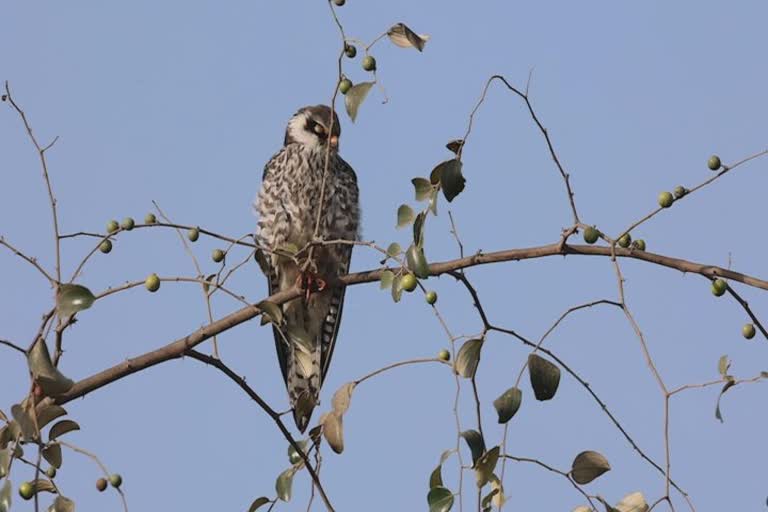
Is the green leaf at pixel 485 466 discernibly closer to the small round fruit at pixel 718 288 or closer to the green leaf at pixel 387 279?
the green leaf at pixel 387 279

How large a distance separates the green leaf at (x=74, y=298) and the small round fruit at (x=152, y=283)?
18.3 inches

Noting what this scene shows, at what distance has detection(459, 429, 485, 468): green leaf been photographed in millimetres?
2922

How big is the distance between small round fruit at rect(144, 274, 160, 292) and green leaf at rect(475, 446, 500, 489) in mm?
1119

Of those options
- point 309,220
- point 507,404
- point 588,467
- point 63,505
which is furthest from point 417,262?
point 309,220

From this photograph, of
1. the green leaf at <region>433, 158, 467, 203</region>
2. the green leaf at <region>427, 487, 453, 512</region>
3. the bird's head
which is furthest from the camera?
the bird's head

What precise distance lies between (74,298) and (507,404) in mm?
1072

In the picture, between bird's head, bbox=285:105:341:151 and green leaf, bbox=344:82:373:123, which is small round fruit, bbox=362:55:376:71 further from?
bird's head, bbox=285:105:341:151

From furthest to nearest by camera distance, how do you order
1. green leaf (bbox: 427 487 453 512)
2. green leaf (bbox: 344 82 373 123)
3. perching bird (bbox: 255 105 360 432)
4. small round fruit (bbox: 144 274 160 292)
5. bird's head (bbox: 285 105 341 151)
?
bird's head (bbox: 285 105 341 151)
perching bird (bbox: 255 105 360 432)
small round fruit (bbox: 144 274 160 292)
green leaf (bbox: 344 82 373 123)
green leaf (bbox: 427 487 453 512)

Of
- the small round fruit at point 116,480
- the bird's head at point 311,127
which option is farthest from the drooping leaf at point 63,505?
the bird's head at point 311,127

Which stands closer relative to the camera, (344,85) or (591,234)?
(591,234)

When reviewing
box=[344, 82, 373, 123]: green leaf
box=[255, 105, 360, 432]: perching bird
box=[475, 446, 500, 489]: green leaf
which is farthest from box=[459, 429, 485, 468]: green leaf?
box=[255, 105, 360, 432]: perching bird

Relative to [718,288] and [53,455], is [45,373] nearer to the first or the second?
[53,455]

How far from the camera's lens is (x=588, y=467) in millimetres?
3035

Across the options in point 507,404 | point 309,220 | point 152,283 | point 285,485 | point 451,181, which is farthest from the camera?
point 309,220
